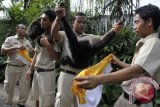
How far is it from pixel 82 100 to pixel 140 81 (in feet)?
2.76

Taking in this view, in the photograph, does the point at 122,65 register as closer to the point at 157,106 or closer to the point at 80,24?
the point at 80,24

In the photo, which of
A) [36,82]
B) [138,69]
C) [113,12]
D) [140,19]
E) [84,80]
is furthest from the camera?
[113,12]

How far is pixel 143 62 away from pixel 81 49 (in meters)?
2.06

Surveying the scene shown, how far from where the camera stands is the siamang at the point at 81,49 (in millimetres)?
5051

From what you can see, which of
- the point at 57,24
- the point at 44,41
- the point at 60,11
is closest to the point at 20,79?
the point at 44,41

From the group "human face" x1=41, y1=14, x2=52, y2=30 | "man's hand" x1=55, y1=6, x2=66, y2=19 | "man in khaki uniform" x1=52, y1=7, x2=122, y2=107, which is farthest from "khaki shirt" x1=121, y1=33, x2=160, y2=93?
"human face" x1=41, y1=14, x2=52, y2=30

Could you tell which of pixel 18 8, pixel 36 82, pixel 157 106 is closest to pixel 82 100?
pixel 36 82

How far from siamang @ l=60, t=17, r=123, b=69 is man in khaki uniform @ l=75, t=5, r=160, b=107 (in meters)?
1.51

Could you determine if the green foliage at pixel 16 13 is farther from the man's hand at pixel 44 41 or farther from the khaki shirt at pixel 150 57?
the khaki shirt at pixel 150 57

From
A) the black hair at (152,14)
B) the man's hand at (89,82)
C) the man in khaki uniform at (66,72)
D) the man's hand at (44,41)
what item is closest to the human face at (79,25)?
the man in khaki uniform at (66,72)

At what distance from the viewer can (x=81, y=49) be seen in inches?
204

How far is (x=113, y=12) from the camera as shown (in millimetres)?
9852

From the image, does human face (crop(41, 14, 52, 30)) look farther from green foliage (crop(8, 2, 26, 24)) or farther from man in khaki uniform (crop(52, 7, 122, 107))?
green foliage (crop(8, 2, 26, 24))

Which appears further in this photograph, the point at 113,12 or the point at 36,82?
the point at 113,12
